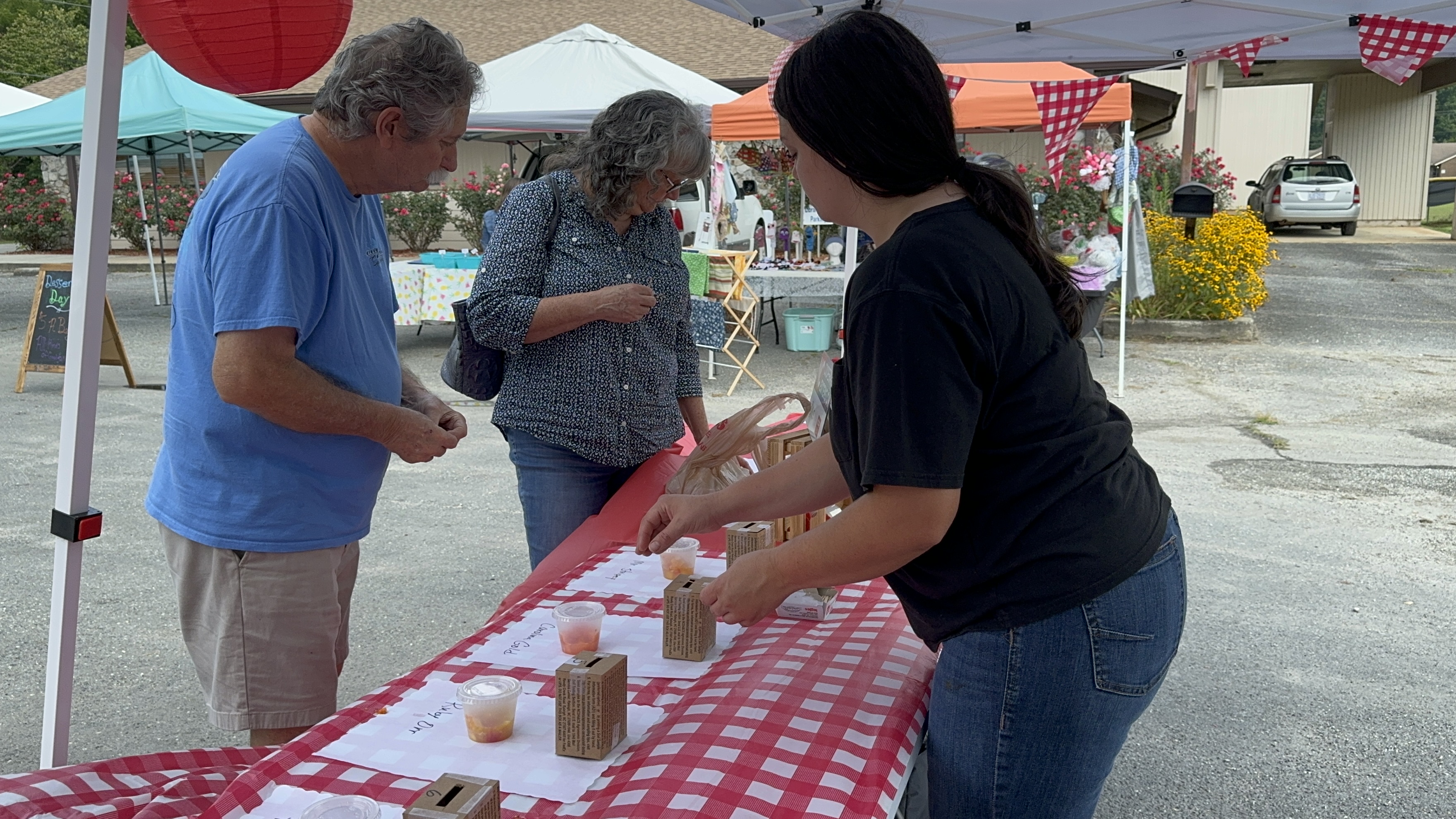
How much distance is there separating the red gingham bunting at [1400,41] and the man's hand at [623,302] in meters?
3.04

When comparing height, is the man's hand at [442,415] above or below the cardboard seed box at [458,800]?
above

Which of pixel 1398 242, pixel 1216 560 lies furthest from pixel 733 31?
pixel 1216 560

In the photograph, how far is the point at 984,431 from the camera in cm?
131

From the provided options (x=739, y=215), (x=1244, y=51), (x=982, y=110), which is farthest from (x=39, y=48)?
(x=1244, y=51)

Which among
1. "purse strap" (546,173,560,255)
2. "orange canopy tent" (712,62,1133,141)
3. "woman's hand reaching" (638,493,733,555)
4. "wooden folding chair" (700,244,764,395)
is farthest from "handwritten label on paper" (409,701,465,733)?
"wooden folding chair" (700,244,764,395)

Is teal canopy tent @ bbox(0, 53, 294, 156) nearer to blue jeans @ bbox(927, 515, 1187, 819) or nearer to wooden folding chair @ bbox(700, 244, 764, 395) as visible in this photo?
wooden folding chair @ bbox(700, 244, 764, 395)

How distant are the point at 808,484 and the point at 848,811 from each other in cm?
50

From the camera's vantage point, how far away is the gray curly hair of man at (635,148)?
244 centimetres

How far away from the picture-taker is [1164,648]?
1440 millimetres

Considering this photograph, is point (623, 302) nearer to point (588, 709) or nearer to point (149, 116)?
point (588, 709)

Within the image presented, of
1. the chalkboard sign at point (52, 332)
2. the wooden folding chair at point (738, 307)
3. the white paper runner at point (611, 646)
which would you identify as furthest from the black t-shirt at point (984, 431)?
the chalkboard sign at point (52, 332)

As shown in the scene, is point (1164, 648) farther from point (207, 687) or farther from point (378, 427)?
point (207, 687)

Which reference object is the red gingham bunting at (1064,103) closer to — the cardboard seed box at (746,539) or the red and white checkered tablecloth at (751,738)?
the cardboard seed box at (746,539)

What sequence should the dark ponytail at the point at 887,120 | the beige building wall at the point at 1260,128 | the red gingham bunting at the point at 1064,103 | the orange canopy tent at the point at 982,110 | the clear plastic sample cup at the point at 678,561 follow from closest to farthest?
the dark ponytail at the point at 887,120 → the clear plastic sample cup at the point at 678,561 → the red gingham bunting at the point at 1064,103 → the orange canopy tent at the point at 982,110 → the beige building wall at the point at 1260,128
